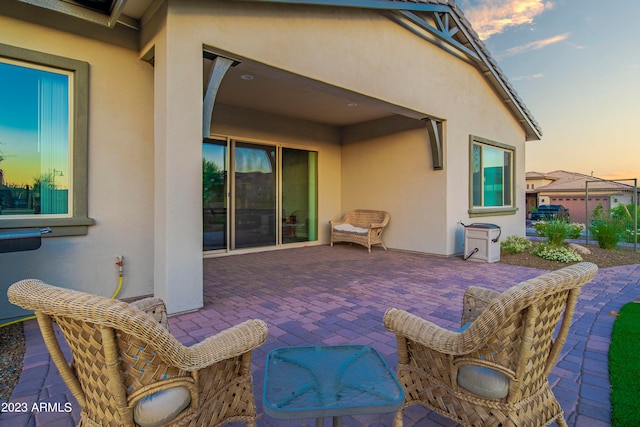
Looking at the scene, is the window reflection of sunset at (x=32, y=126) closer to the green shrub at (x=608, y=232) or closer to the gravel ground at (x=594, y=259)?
the gravel ground at (x=594, y=259)

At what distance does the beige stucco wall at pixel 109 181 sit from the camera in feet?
10.6

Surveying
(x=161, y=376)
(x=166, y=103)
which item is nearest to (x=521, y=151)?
(x=166, y=103)

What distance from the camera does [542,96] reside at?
12.3 m

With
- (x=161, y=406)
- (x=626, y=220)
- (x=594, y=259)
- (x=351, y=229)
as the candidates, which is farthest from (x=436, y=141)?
(x=161, y=406)

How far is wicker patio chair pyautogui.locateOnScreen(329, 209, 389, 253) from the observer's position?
7.32 metres

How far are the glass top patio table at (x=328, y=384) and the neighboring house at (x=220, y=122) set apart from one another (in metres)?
2.25

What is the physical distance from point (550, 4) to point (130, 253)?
40.3 feet

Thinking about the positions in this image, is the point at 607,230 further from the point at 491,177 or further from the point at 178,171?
the point at 178,171

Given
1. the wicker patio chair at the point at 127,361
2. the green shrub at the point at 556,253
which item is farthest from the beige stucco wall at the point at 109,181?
the green shrub at the point at 556,253

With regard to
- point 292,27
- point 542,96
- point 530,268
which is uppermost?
point 542,96

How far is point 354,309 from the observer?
3395 mm

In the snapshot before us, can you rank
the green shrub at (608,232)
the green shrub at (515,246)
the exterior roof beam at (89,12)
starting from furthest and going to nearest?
the green shrub at (608,232) < the green shrub at (515,246) < the exterior roof beam at (89,12)

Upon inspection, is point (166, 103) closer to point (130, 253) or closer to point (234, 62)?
point (234, 62)

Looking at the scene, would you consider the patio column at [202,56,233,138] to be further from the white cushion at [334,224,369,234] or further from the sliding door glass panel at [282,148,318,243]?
the white cushion at [334,224,369,234]
